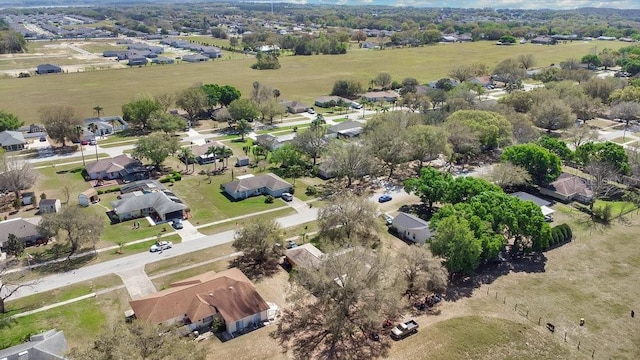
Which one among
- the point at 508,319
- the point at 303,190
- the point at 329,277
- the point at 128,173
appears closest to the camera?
the point at 329,277

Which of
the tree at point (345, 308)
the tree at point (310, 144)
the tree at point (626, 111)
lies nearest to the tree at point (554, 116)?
the tree at point (626, 111)

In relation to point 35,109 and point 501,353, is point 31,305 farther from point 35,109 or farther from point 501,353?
point 35,109

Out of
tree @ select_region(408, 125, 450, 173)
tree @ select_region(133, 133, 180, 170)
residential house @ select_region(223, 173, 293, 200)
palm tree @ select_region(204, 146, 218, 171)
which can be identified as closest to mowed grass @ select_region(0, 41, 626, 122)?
tree @ select_region(133, 133, 180, 170)

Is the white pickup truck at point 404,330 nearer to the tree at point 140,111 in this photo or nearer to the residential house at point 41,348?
the residential house at point 41,348

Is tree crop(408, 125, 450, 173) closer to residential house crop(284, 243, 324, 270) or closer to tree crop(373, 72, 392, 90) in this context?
residential house crop(284, 243, 324, 270)

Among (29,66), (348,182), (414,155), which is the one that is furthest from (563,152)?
(29,66)
